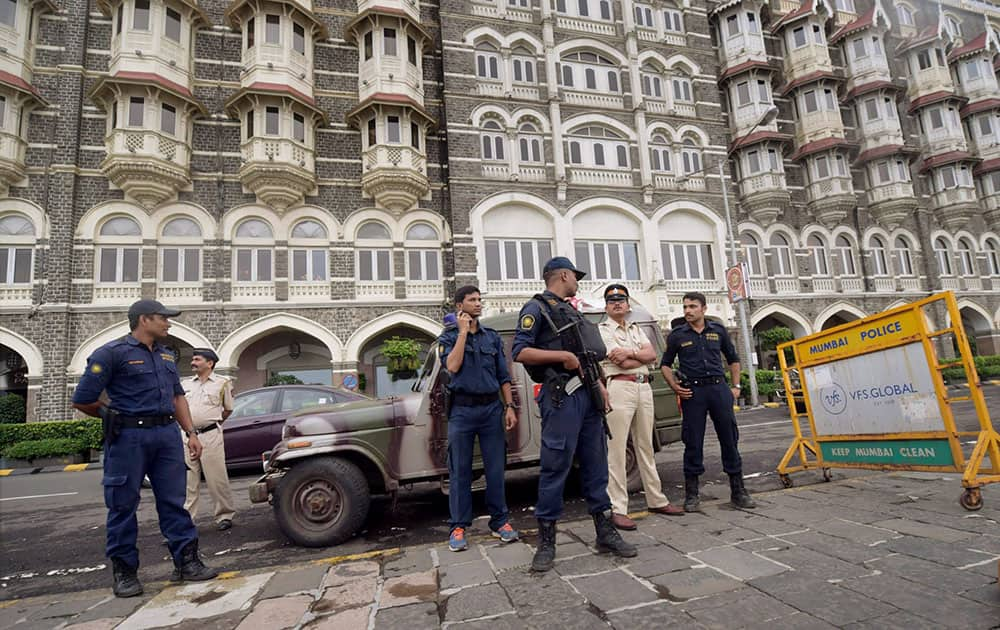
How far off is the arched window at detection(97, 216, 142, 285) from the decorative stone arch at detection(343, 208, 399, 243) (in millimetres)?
6054

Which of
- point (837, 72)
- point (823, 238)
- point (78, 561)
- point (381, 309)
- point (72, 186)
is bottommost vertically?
point (78, 561)

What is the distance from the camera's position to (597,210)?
1880 cm

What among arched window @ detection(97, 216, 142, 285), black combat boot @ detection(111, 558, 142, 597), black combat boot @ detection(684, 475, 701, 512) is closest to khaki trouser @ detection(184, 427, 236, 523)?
black combat boot @ detection(111, 558, 142, 597)

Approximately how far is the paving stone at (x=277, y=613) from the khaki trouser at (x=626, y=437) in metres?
2.35

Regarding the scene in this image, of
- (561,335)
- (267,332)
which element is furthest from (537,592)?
(267,332)

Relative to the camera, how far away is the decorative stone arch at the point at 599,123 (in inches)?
739

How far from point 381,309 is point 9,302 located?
33.4 ft

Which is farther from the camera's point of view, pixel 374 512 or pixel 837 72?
pixel 837 72

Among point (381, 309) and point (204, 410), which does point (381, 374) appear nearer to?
point (381, 309)

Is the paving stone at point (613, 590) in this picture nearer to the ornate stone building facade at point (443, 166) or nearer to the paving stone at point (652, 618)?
the paving stone at point (652, 618)

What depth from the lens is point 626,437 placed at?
4250mm

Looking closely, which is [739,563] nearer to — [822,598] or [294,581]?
[822,598]

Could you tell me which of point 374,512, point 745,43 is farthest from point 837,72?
point 374,512

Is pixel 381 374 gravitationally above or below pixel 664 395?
above
